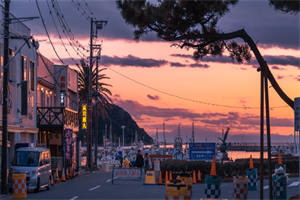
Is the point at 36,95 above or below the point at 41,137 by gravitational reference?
above

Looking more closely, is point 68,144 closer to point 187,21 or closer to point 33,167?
point 33,167

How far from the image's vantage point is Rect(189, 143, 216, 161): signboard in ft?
130

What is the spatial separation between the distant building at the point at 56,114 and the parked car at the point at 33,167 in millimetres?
10797

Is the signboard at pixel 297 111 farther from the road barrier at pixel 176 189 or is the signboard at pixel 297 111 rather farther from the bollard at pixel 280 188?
the road barrier at pixel 176 189

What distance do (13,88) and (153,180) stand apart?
1125 cm

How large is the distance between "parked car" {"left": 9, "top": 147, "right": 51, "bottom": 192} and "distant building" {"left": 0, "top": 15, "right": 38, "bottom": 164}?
192 inches

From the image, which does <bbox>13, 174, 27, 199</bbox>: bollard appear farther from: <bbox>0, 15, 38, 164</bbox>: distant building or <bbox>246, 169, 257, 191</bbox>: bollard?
<bbox>246, 169, 257, 191</bbox>: bollard

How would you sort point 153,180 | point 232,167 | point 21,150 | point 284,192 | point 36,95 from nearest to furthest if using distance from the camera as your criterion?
point 284,192 → point 21,150 → point 153,180 → point 232,167 → point 36,95

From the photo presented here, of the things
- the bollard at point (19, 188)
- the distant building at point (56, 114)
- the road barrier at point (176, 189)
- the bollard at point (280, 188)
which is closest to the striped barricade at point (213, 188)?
the bollard at point (280, 188)

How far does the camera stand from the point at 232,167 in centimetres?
4244

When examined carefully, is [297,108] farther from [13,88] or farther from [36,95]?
[36,95]

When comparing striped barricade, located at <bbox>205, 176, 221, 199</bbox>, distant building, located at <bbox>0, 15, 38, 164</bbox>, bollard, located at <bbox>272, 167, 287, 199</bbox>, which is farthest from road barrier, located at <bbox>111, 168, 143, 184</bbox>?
bollard, located at <bbox>272, 167, 287, 199</bbox>

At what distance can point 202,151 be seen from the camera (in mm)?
39750

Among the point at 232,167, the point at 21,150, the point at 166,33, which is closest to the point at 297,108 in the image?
the point at 166,33
